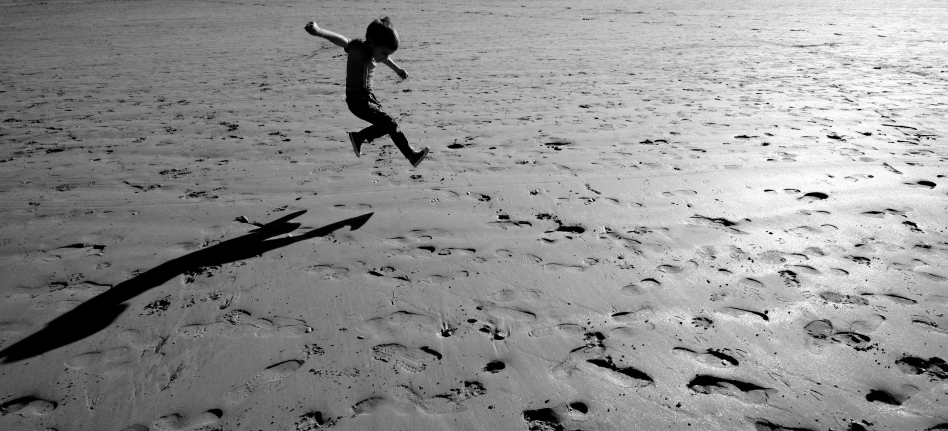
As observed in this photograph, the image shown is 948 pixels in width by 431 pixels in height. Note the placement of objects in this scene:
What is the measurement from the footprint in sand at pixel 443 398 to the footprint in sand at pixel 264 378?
0.43 m

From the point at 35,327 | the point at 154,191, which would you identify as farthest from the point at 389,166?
the point at 35,327

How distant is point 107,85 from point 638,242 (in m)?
7.41

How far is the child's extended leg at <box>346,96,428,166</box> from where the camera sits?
388cm

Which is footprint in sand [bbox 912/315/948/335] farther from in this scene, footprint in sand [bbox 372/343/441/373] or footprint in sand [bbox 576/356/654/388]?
footprint in sand [bbox 372/343/441/373]

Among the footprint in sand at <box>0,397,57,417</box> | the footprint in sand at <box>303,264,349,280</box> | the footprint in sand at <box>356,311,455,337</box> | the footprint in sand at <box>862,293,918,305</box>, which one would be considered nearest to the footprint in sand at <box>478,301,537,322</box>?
the footprint in sand at <box>356,311,455,337</box>

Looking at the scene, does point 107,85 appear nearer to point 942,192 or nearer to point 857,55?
point 942,192

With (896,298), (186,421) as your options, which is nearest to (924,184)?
(896,298)

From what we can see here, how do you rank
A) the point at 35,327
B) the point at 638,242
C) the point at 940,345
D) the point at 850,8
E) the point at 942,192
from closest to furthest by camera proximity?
the point at 940,345, the point at 35,327, the point at 638,242, the point at 942,192, the point at 850,8

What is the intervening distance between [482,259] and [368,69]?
5.43 ft

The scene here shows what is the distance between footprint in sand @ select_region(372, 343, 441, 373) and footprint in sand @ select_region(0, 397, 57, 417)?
45.0 inches

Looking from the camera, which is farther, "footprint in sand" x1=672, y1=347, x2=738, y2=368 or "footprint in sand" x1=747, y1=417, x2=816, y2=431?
"footprint in sand" x1=672, y1=347, x2=738, y2=368

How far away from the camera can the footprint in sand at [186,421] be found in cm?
191

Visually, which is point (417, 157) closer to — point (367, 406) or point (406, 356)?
point (406, 356)

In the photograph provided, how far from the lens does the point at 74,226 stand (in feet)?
11.2
